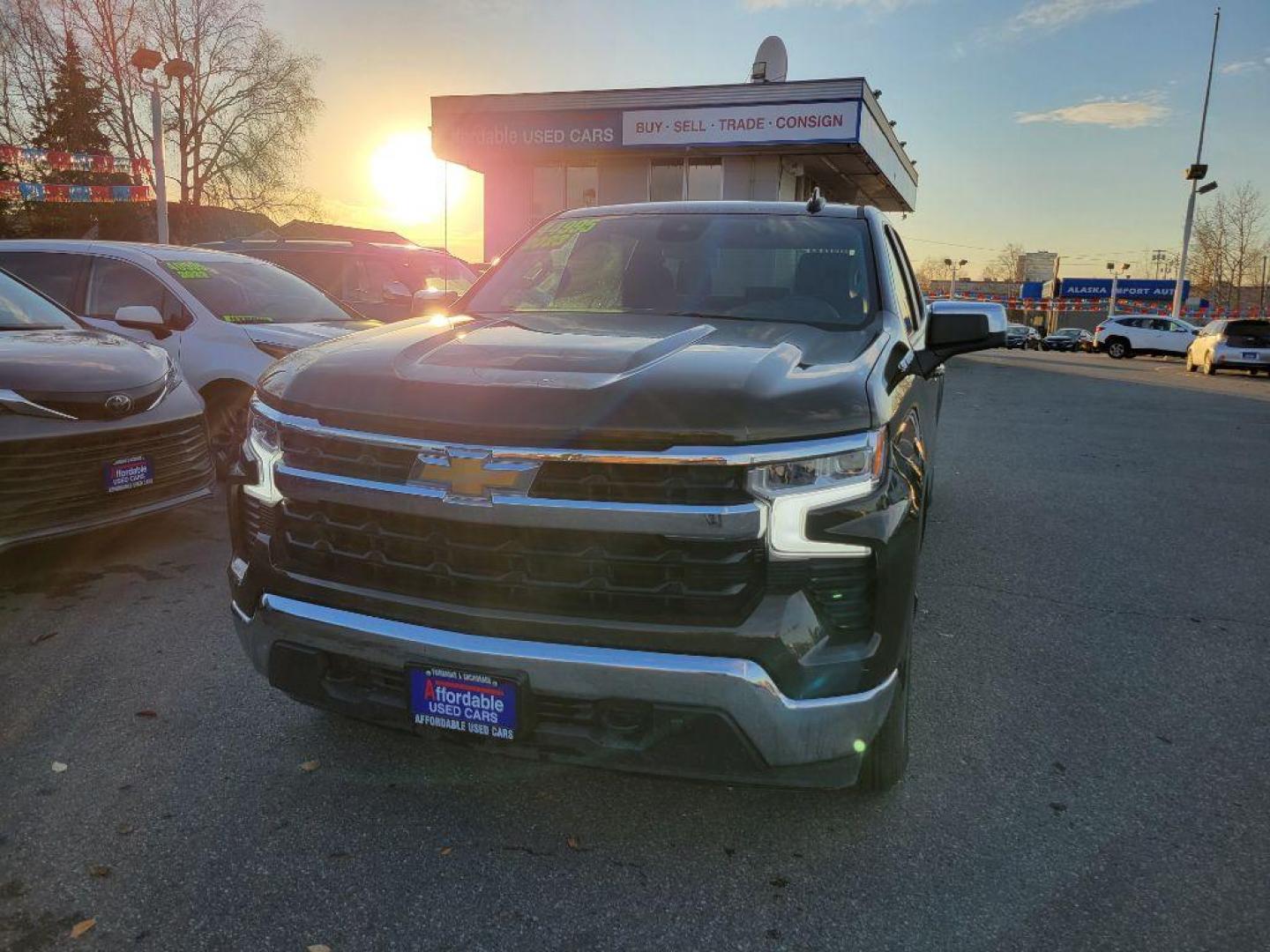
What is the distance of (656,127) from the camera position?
2108 cm

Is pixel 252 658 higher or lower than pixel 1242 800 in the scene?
higher

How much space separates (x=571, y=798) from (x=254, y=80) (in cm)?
4770

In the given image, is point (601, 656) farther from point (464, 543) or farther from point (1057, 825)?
point (1057, 825)

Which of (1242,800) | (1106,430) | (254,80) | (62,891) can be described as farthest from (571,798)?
(254,80)

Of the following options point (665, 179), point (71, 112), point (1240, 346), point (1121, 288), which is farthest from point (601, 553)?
point (1121, 288)

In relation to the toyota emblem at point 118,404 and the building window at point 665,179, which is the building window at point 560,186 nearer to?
the building window at point 665,179

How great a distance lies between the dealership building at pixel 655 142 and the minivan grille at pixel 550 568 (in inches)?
700

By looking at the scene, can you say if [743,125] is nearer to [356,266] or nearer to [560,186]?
[560,186]

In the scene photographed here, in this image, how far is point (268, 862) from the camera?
2.31 meters

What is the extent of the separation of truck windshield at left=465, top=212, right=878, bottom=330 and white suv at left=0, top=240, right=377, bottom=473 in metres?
3.18

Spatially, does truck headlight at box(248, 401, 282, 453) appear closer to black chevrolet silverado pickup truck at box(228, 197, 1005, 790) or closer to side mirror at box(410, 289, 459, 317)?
black chevrolet silverado pickup truck at box(228, 197, 1005, 790)

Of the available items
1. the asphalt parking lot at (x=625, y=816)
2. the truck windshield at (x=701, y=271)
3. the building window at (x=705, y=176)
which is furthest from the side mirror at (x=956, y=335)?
the building window at (x=705, y=176)

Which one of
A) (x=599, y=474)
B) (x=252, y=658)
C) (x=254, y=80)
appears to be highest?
(x=254, y=80)

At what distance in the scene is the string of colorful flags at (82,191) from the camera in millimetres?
23766
